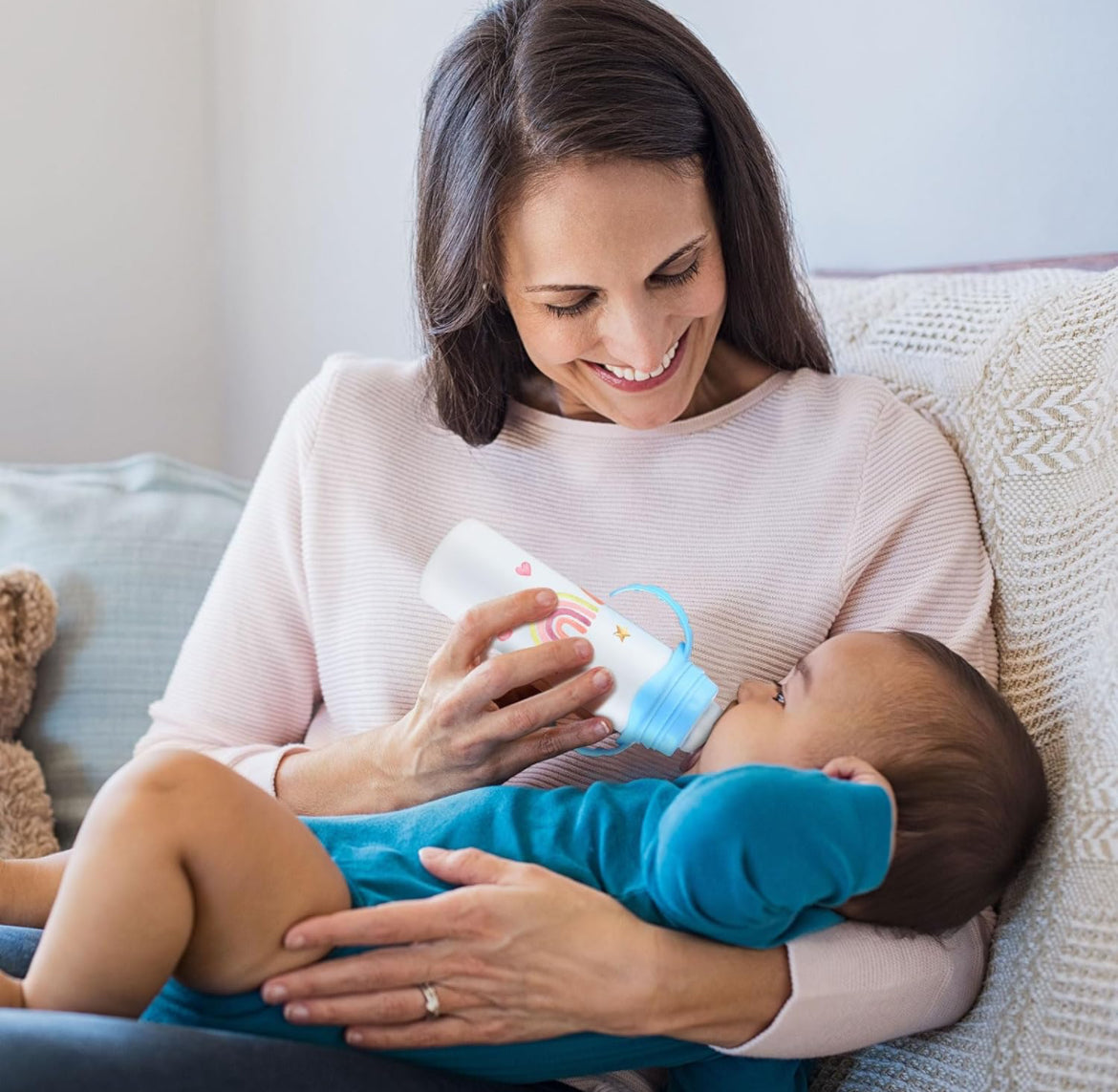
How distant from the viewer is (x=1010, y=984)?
106cm

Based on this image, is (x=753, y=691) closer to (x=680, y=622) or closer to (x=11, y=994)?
(x=680, y=622)

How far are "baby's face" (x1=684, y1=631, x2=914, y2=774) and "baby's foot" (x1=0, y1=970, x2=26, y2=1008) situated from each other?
54 centimetres

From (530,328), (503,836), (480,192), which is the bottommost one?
(503,836)

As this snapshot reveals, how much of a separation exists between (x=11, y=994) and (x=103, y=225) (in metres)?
1.75

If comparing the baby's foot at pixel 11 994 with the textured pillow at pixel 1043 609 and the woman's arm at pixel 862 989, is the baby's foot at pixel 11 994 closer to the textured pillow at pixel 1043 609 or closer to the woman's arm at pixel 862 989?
the woman's arm at pixel 862 989

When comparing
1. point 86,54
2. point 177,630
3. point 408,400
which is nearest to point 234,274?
point 86,54

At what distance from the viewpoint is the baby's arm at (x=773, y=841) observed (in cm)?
90

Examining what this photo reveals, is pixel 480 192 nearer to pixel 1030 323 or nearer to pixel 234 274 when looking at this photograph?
pixel 1030 323

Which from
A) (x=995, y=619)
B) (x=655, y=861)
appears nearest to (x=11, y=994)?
(x=655, y=861)

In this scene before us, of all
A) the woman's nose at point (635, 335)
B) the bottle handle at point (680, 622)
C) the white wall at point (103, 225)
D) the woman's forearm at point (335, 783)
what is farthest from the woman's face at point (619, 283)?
the white wall at point (103, 225)

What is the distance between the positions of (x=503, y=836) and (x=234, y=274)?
5.85ft

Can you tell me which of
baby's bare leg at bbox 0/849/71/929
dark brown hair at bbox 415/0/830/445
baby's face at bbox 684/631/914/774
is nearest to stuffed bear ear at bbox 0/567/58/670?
baby's bare leg at bbox 0/849/71/929

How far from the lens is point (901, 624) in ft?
4.09

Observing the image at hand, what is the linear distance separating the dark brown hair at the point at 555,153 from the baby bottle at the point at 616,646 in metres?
0.26
